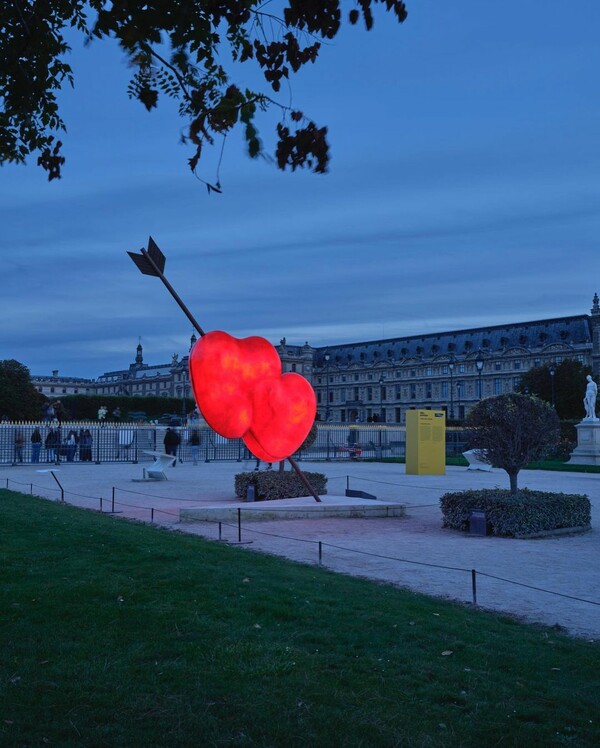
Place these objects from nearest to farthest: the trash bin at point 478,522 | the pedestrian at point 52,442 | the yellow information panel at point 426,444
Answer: the trash bin at point 478,522 < the yellow information panel at point 426,444 < the pedestrian at point 52,442

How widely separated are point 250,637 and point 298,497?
9.35 m

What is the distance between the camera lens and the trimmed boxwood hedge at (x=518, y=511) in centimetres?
1095

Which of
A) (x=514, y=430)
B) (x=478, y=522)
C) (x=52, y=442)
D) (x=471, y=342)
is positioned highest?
(x=471, y=342)

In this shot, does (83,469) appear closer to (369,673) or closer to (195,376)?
(195,376)

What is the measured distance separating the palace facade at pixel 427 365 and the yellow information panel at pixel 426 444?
2750 inches

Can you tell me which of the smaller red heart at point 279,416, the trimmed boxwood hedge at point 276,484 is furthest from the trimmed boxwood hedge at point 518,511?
the trimmed boxwood hedge at point 276,484

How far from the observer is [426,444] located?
83.1 feet

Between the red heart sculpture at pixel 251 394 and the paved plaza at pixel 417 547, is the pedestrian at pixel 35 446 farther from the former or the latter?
the red heart sculpture at pixel 251 394

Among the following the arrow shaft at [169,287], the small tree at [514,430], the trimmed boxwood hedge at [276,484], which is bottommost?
the trimmed boxwood hedge at [276,484]

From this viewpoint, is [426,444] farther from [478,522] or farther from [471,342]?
[471,342]

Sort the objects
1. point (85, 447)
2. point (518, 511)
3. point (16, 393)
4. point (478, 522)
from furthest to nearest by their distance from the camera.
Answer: point (16, 393) < point (85, 447) < point (478, 522) < point (518, 511)

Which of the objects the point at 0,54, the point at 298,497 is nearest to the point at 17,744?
the point at 0,54

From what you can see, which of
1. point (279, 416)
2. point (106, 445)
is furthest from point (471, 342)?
point (279, 416)

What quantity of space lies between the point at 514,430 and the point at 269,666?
26.6 feet
